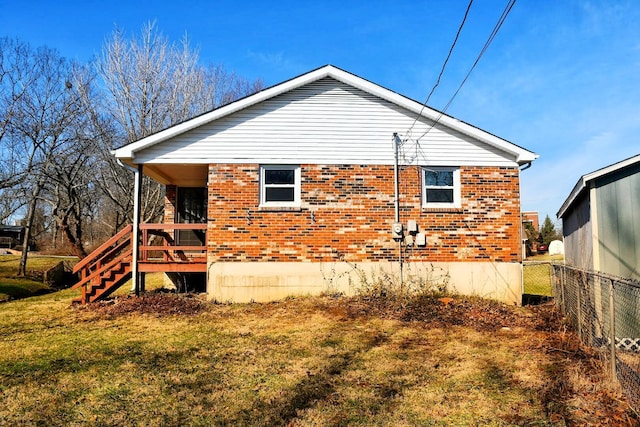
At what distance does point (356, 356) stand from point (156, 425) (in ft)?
10.2

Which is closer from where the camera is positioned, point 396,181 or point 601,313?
point 601,313

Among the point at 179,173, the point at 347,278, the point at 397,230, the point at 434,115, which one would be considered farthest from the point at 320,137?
the point at 179,173

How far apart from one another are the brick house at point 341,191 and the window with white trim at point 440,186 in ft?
0.08

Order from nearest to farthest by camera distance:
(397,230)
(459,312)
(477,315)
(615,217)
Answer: (615,217) → (477,315) → (459,312) → (397,230)

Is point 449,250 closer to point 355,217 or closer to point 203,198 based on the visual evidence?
point 355,217

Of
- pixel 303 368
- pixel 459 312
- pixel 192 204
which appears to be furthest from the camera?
pixel 192 204

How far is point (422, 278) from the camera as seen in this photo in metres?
10.8

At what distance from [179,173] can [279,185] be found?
3.24 metres

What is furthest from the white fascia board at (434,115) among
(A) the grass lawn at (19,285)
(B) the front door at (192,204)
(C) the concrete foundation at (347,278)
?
(A) the grass lawn at (19,285)

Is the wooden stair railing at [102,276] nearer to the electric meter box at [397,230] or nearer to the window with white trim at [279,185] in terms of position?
the window with white trim at [279,185]

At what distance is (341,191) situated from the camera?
35.9 feet

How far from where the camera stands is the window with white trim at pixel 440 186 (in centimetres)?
1118

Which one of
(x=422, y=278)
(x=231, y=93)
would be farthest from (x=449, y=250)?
(x=231, y=93)

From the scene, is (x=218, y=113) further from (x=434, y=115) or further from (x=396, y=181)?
(x=434, y=115)
